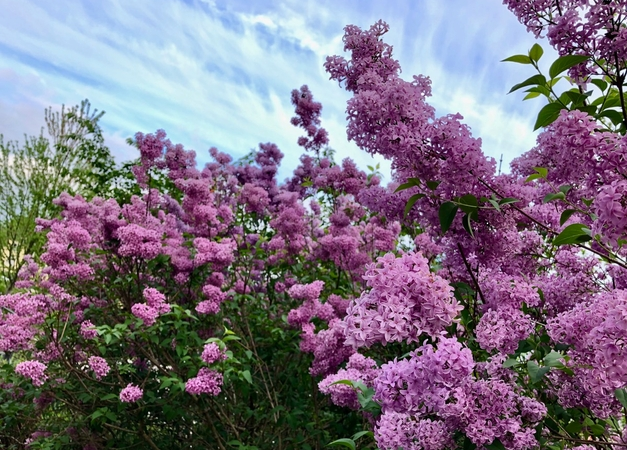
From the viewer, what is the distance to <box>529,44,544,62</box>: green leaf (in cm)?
202

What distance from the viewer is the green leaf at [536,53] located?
202cm

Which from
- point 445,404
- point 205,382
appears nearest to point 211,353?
point 205,382

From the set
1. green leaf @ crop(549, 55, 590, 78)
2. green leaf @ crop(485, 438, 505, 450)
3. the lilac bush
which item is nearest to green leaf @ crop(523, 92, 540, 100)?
the lilac bush

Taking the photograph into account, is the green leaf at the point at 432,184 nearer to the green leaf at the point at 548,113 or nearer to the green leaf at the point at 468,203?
the green leaf at the point at 468,203

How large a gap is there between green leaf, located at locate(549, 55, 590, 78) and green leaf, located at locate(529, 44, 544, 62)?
20 cm

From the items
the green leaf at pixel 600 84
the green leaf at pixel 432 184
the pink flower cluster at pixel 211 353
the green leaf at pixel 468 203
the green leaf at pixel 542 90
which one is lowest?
the pink flower cluster at pixel 211 353

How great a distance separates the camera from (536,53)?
6.66ft

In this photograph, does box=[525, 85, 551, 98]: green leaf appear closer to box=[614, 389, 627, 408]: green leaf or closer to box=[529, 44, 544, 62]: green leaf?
box=[529, 44, 544, 62]: green leaf

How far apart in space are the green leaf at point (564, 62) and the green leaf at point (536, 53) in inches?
8.0

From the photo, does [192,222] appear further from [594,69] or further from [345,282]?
[594,69]

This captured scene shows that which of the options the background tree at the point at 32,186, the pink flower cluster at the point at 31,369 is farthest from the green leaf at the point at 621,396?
the background tree at the point at 32,186

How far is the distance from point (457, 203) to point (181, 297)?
351 cm

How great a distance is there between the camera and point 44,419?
5492mm

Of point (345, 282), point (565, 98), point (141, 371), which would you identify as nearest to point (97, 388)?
point (141, 371)
